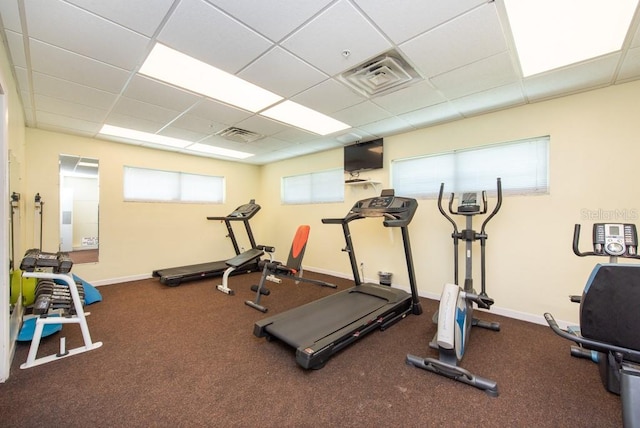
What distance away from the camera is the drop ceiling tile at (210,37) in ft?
5.73

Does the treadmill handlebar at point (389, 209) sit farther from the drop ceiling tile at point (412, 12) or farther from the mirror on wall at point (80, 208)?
the mirror on wall at point (80, 208)

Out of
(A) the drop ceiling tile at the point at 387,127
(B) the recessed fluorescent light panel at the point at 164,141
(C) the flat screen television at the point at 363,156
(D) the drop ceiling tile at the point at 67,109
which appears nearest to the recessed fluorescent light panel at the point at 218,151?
(B) the recessed fluorescent light panel at the point at 164,141

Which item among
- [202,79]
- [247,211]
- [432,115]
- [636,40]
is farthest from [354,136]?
[636,40]

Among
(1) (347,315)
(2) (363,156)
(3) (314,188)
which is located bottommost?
(1) (347,315)

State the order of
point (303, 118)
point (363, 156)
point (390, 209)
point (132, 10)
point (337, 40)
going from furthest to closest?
point (363, 156)
point (303, 118)
point (390, 209)
point (337, 40)
point (132, 10)

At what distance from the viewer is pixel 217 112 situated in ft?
11.2

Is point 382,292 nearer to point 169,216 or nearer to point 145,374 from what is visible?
point 145,374

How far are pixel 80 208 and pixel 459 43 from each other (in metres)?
7.45

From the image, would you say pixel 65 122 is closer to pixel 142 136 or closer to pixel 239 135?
pixel 142 136

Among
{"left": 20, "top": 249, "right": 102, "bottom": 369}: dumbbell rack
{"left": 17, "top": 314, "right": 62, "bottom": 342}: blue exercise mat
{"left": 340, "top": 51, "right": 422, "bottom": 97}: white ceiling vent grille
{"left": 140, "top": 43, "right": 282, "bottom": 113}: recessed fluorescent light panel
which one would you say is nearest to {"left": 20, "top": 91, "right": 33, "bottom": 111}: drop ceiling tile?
{"left": 140, "top": 43, "right": 282, "bottom": 113}: recessed fluorescent light panel

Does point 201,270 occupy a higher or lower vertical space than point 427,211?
lower

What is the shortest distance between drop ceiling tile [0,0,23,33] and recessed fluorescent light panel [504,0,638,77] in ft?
10.3

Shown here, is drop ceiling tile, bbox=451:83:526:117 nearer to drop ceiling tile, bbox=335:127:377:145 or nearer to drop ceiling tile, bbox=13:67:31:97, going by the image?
drop ceiling tile, bbox=335:127:377:145

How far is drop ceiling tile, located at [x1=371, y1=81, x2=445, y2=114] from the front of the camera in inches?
→ 111
